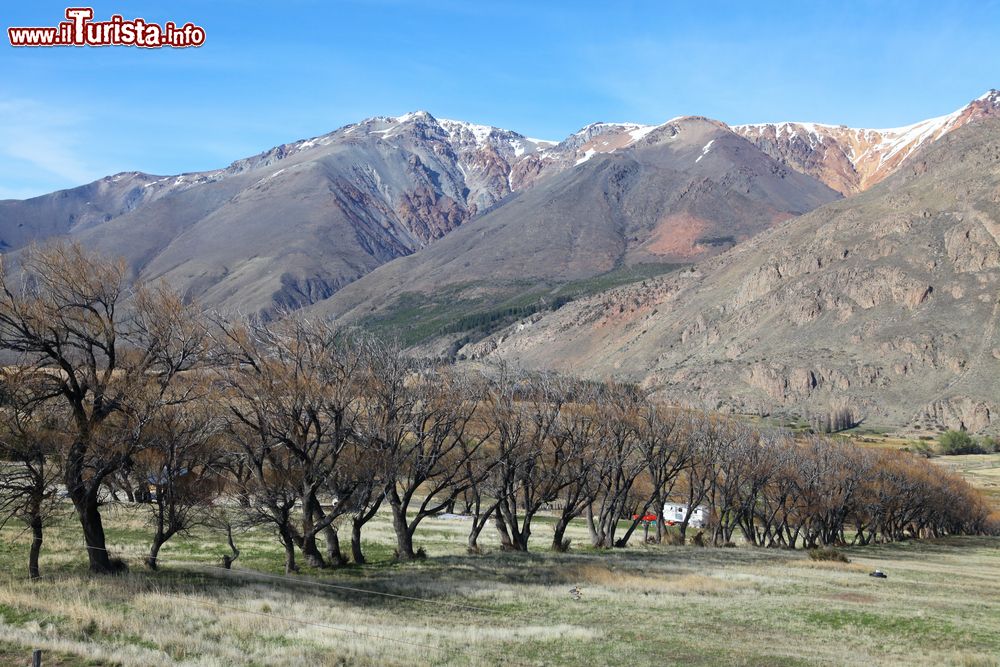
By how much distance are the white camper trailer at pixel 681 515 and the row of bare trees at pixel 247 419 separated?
3339 centimetres

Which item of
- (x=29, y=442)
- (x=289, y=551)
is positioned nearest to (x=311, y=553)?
(x=289, y=551)

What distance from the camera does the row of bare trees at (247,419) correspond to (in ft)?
84.2

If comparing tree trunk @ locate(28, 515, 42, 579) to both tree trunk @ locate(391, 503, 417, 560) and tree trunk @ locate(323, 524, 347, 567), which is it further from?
tree trunk @ locate(391, 503, 417, 560)

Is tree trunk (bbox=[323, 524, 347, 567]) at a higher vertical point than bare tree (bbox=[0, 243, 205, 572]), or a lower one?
lower

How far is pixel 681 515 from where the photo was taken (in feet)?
319

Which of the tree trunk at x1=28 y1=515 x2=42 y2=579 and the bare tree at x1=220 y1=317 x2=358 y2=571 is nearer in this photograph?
the tree trunk at x1=28 y1=515 x2=42 y2=579

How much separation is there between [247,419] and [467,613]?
43.6 ft

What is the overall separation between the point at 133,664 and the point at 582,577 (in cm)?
2195

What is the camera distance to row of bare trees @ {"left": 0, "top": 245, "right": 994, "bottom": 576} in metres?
25.7

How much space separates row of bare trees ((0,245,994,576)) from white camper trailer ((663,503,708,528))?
33.4 meters

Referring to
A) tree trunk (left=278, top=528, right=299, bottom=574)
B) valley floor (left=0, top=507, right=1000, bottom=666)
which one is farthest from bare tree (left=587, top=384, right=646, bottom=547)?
tree trunk (left=278, top=528, right=299, bottom=574)

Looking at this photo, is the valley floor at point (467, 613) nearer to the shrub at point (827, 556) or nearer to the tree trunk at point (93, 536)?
the tree trunk at point (93, 536)

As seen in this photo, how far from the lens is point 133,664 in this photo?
55.8ft

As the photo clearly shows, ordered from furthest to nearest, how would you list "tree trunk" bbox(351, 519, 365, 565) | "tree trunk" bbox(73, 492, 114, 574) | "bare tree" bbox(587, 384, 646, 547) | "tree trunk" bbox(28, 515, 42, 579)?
"bare tree" bbox(587, 384, 646, 547) → "tree trunk" bbox(351, 519, 365, 565) → "tree trunk" bbox(73, 492, 114, 574) → "tree trunk" bbox(28, 515, 42, 579)
